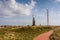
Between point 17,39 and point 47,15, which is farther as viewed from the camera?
point 47,15

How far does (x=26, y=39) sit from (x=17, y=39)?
1.95 meters

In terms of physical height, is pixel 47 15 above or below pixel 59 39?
above

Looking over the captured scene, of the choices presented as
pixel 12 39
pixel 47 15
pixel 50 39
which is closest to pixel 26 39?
pixel 12 39

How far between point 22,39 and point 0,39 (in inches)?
179

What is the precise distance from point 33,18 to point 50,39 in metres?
43.8

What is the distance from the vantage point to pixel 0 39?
28.6 meters

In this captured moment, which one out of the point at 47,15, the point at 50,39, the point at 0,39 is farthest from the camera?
the point at 47,15

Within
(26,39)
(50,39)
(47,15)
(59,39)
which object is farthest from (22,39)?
(47,15)

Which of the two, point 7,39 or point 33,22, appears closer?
point 7,39

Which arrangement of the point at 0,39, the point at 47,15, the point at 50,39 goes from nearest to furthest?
the point at 0,39
the point at 50,39
the point at 47,15

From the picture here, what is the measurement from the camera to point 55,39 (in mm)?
31219

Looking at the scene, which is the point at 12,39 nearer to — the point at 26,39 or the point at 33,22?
the point at 26,39

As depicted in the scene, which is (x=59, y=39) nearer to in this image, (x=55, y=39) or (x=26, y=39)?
(x=55, y=39)

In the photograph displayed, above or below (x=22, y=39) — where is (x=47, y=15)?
above
